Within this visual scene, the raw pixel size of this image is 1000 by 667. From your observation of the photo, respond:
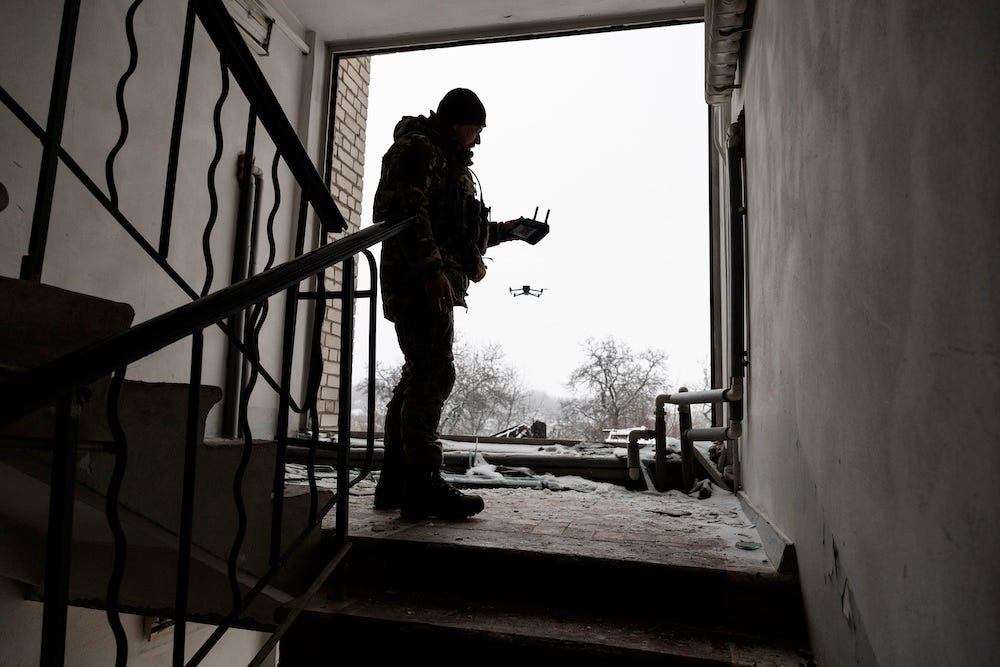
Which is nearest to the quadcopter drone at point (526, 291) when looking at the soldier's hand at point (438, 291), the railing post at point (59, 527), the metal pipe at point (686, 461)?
the metal pipe at point (686, 461)

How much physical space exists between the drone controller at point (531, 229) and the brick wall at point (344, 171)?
1.99 m

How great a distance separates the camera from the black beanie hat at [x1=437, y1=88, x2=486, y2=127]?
236cm

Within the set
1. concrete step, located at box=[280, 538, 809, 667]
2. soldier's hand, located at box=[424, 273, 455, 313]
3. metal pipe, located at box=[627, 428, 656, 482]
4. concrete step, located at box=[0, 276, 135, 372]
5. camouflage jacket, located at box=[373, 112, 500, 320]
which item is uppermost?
camouflage jacket, located at box=[373, 112, 500, 320]

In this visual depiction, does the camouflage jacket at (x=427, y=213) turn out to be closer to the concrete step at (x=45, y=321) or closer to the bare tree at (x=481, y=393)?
the concrete step at (x=45, y=321)

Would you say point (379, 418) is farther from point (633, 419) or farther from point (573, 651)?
point (573, 651)

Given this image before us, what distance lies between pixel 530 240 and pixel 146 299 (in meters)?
1.79

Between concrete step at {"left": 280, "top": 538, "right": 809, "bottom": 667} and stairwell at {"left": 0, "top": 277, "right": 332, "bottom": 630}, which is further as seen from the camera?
concrete step at {"left": 280, "top": 538, "right": 809, "bottom": 667}

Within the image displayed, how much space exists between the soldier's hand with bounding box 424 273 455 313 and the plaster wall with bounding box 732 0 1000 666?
1.08 metres

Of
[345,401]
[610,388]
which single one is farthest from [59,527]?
[610,388]

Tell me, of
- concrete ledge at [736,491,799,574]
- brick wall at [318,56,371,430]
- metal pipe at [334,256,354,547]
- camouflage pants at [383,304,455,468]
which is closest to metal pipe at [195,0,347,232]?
metal pipe at [334,256,354,547]

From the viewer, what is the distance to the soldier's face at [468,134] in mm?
2387

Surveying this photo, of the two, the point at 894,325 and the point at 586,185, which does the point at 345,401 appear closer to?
the point at 894,325

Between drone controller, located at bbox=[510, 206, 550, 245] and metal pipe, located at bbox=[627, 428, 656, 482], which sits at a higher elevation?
drone controller, located at bbox=[510, 206, 550, 245]

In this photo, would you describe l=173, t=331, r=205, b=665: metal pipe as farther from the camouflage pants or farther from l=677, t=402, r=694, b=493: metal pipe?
l=677, t=402, r=694, b=493: metal pipe
